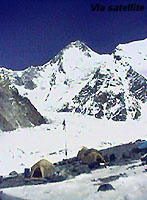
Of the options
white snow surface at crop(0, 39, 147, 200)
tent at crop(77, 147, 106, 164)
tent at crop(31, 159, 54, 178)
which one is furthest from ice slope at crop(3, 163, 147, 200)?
tent at crop(77, 147, 106, 164)

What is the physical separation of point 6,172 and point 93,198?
12356 millimetres

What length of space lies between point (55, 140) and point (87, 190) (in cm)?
1786

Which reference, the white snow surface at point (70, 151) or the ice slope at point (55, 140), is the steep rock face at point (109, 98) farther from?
the ice slope at point (55, 140)

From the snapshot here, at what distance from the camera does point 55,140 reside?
105ft

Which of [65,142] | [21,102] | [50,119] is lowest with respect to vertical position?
[65,142]

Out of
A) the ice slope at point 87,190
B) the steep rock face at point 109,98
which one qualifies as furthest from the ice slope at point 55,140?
the steep rock face at point 109,98

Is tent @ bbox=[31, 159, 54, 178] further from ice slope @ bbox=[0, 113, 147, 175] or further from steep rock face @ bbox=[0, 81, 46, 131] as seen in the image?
steep rock face @ bbox=[0, 81, 46, 131]

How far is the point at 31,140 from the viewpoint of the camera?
30.4 meters

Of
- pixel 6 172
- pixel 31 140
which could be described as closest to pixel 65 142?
pixel 31 140

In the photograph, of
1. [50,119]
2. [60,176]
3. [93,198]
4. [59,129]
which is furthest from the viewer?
[50,119]

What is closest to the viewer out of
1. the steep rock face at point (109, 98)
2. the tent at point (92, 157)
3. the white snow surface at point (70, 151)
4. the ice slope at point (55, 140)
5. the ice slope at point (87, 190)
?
the ice slope at point (87, 190)

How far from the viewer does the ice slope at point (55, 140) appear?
26.1m

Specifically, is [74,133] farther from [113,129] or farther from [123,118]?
[123,118]

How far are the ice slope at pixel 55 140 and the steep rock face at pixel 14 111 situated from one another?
9590 millimetres
